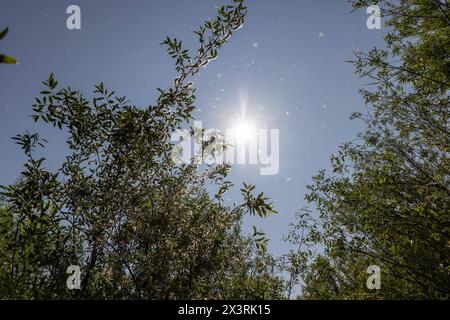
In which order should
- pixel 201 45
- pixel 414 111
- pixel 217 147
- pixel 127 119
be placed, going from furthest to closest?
pixel 414 111
pixel 217 147
pixel 201 45
pixel 127 119

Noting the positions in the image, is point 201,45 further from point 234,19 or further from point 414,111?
point 414,111

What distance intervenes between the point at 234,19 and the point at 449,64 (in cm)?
528

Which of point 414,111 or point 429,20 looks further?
point 414,111

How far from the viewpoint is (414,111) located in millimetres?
6879

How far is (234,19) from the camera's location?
4.07 m

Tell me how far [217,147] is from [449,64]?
5.61 meters

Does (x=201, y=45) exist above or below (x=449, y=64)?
below

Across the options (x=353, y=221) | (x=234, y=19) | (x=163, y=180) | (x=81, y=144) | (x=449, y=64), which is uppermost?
(x=449, y=64)

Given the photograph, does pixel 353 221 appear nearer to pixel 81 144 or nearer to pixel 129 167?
pixel 129 167

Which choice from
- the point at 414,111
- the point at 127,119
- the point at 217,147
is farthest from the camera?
the point at 414,111
